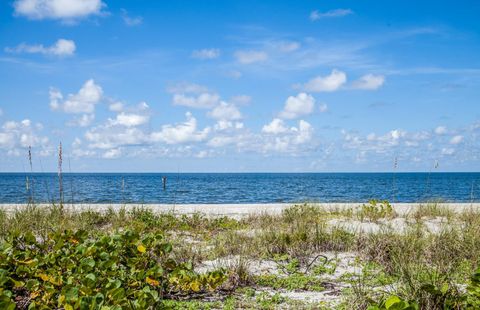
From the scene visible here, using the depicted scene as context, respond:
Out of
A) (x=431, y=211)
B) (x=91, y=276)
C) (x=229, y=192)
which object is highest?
(x=91, y=276)

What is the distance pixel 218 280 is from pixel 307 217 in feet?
16.1

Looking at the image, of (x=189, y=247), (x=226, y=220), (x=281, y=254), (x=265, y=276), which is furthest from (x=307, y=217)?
(x=265, y=276)

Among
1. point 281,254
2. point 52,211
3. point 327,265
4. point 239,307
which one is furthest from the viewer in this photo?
point 52,211

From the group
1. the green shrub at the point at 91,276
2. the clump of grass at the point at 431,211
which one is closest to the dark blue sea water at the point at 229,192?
the clump of grass at the point at 431,211

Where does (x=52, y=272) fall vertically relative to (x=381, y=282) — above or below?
above

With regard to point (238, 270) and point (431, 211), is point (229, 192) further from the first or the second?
point (238, 270)

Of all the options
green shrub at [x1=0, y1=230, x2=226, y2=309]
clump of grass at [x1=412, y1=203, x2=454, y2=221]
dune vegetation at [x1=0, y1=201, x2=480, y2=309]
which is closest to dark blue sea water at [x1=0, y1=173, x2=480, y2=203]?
clump of grass at [x1=412, y1=203, x2=454, y2=221]

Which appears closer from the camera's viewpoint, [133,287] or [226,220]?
[133,287]

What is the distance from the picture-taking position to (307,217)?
9336 millimetres

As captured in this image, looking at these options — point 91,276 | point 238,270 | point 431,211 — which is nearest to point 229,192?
point 431,211

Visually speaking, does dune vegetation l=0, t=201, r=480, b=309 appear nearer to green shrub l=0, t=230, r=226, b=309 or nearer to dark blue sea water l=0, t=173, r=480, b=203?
green shrub l=0, t=230, r=226, b=309

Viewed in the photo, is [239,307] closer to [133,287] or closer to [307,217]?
[133,287]

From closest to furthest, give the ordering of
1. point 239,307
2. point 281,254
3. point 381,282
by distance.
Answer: point 239,307 < point 381,282 < point 281,254

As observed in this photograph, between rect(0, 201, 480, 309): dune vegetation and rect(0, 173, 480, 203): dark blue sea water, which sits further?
rect(0, 173, 480, 203): dark blue sea water
